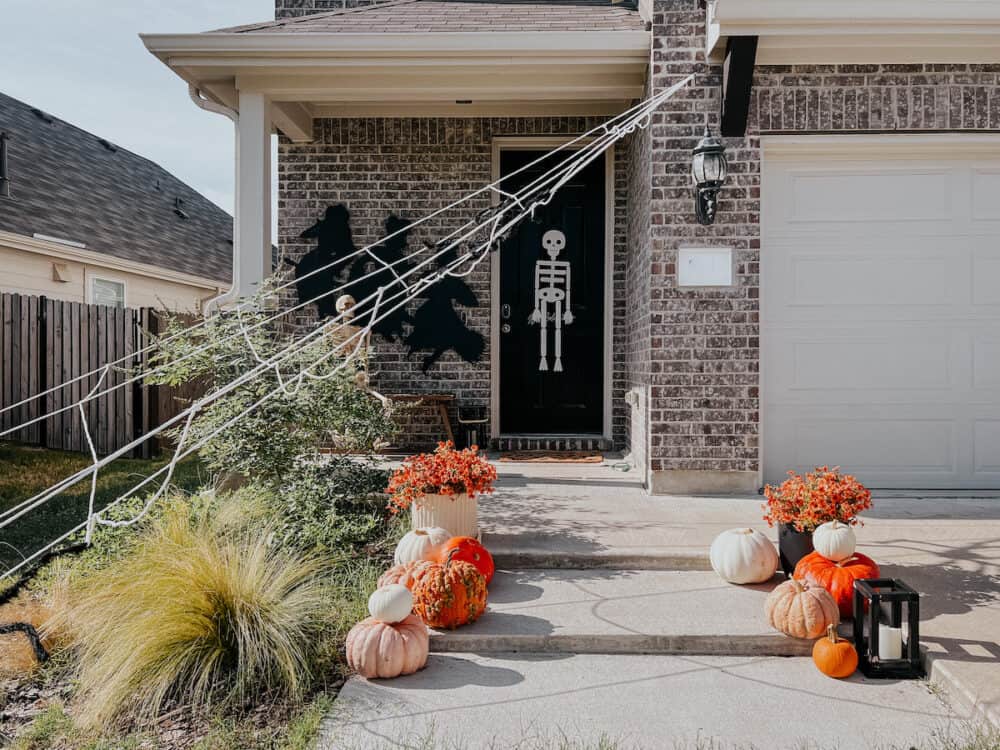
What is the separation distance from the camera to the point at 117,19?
812 centimetres

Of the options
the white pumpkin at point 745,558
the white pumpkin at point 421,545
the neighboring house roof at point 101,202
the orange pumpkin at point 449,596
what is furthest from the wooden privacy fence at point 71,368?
the white pumpkin at point 745,558

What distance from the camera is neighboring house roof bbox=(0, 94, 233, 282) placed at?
9.30 meters

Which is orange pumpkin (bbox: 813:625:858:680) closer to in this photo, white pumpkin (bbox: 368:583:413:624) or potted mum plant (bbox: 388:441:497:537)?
white pumpkin (bbox: 368:583:413:624)

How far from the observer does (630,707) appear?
92.7 inches

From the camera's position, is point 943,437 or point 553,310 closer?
point 943,437

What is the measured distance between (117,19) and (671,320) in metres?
7.58

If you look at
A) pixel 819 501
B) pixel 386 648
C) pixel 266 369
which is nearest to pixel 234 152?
pixel 266 369

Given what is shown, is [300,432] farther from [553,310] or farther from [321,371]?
[553,310]

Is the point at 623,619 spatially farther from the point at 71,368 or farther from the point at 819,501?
the point at 71,368

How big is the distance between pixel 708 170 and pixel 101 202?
395 inches

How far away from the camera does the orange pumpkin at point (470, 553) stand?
3.13 metres

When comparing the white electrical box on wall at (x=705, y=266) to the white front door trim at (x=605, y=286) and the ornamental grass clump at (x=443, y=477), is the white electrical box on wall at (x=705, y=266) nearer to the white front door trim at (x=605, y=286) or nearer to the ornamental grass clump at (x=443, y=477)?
the white front door trim at (x=605, y=286)

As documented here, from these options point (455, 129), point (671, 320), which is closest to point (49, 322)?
point (455, 129)

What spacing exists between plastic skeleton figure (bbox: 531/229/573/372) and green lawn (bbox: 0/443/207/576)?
Answer: 3.15 metres
